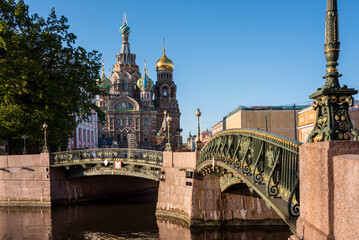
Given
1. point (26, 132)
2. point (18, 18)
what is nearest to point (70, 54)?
point (18, 18)

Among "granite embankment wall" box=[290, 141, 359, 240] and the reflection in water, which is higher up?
"granite embankment wall" box=[290, 141, 359, 240]

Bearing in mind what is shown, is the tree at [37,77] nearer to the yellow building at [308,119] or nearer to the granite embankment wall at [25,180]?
the granite embankment wall at [25,180]

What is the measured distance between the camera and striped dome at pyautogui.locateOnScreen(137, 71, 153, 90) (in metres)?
112

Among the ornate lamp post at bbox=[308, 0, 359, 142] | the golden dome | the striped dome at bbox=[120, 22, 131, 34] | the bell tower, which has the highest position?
the striped dome at bbox=[120, 22, 131, 34]

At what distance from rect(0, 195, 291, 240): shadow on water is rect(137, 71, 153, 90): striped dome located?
85761 mm

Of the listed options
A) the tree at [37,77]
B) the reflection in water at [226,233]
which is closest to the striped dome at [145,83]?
the tree at [37,77]

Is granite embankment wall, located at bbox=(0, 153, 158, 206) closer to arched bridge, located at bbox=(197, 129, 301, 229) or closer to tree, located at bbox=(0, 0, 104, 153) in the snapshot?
tree, located at bbox=(0, 0, 104, 153)

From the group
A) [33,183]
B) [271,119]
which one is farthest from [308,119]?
[33,183]

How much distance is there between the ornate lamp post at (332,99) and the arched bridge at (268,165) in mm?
1489

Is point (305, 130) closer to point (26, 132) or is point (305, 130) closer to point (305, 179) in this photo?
point (26, 132)

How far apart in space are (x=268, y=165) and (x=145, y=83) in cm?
10319

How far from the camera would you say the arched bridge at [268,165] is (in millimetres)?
8453

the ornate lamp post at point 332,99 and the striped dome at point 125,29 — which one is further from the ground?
the striped dome at point 125,29

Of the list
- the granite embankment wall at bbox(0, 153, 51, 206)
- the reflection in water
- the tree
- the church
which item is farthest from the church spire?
the reflection in water
